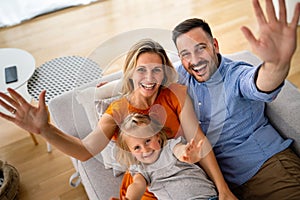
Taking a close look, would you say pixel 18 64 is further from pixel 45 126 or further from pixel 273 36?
pixel 273 36

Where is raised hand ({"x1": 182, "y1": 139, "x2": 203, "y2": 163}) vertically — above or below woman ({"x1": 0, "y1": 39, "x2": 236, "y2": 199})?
below

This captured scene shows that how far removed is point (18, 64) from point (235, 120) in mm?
1124

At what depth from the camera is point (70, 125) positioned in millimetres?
1406

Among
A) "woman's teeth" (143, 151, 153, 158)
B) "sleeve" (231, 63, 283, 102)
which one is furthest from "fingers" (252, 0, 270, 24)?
"woman's teeth" (143, 151, 153, 158)

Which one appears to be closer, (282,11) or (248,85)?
(282,11)

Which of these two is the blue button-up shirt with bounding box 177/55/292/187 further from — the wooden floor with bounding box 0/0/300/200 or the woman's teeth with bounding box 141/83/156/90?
the wooden floor with bounding box 0/0/300/200

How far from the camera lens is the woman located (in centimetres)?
107

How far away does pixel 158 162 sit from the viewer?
44.6 inches

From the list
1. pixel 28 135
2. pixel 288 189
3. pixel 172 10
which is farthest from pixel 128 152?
pixel 172 10

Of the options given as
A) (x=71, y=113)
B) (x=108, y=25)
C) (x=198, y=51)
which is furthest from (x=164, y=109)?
(x=108, y=25)

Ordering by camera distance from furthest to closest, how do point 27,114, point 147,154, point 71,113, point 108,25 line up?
1. point 108,25
2. point 71,113
3. point 147,154
4. point 27,114

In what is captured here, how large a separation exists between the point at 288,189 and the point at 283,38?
20.7 inches

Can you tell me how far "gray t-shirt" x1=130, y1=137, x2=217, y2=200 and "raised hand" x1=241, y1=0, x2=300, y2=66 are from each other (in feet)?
1.31

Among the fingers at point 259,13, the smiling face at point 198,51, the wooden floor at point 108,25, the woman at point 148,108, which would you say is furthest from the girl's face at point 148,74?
the wooden floor at point 108,25
